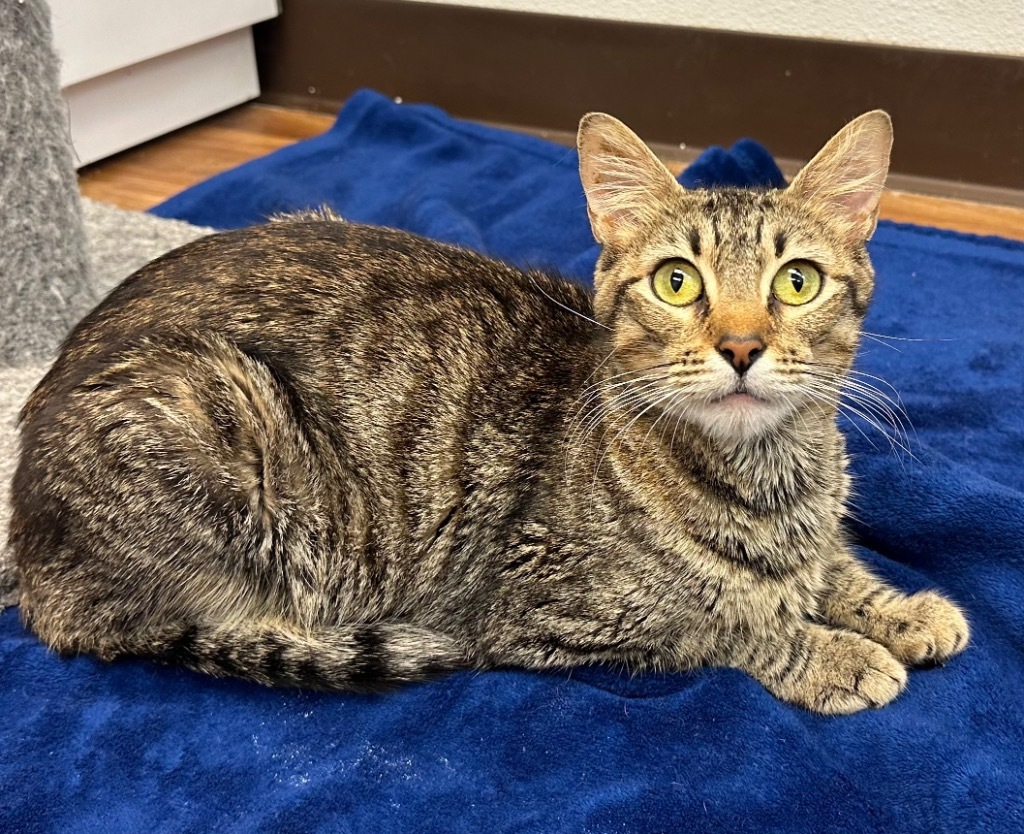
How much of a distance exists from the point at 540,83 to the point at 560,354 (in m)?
1.96

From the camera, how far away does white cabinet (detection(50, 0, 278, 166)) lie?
288 cm

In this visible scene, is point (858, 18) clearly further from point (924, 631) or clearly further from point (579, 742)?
point (579, 742)

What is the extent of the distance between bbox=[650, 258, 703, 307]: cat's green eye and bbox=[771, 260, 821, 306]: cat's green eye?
103 mm

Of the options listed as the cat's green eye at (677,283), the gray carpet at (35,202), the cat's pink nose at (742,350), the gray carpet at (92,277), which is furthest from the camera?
the gray carpet at (35,202)

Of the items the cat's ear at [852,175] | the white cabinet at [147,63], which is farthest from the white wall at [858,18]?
the cat's ear at [852,175]

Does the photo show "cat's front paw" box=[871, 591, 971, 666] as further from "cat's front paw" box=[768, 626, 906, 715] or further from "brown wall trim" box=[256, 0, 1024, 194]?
"brown wall trim" box=[256, 0, 1024, 194]

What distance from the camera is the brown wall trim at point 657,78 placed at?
2.74m

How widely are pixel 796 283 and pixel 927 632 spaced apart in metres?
0.56

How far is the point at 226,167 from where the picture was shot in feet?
10.6

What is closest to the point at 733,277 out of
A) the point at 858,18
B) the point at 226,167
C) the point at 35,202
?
the point at 35,202

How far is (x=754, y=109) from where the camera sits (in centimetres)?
297

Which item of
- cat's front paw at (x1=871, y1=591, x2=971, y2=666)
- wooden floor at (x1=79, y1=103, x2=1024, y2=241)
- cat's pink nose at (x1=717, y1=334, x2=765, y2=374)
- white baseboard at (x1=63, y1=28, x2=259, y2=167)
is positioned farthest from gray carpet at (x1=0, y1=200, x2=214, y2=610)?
cat's front paw at (x1=871, y1=591, x2=971, y2=666)

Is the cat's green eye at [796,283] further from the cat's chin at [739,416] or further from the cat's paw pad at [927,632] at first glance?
the cat's paw pad at [927,632]

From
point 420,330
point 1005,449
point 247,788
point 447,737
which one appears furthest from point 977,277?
point 247,788
